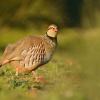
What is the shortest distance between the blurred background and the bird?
352 millimetres

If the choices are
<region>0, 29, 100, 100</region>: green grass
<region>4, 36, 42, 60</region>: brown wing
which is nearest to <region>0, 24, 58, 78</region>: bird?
<region>4, 36, 42, 60</region>: brown wing

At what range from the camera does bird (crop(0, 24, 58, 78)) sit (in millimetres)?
9094

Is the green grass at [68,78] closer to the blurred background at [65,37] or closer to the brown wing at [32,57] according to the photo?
the blurred background at [65,37]

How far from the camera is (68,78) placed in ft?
32.4

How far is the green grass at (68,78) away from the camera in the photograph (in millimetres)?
4309

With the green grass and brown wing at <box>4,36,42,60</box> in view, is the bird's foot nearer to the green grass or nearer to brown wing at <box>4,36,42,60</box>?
the green grass

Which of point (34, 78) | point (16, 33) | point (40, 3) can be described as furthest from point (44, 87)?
point (16, 33)

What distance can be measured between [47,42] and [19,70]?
77 cm

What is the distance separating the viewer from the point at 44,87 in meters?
8.78

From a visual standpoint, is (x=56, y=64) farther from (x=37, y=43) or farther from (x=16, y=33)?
(x=16, y=33)

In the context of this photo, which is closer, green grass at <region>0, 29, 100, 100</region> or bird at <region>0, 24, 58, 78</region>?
green grass at <region>0, 29, 100, 100</region>

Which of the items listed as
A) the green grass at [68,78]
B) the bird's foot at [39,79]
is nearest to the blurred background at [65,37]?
the green grass at [68,78]

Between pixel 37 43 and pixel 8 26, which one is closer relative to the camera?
pixel 37 43

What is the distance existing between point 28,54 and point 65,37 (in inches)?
379
